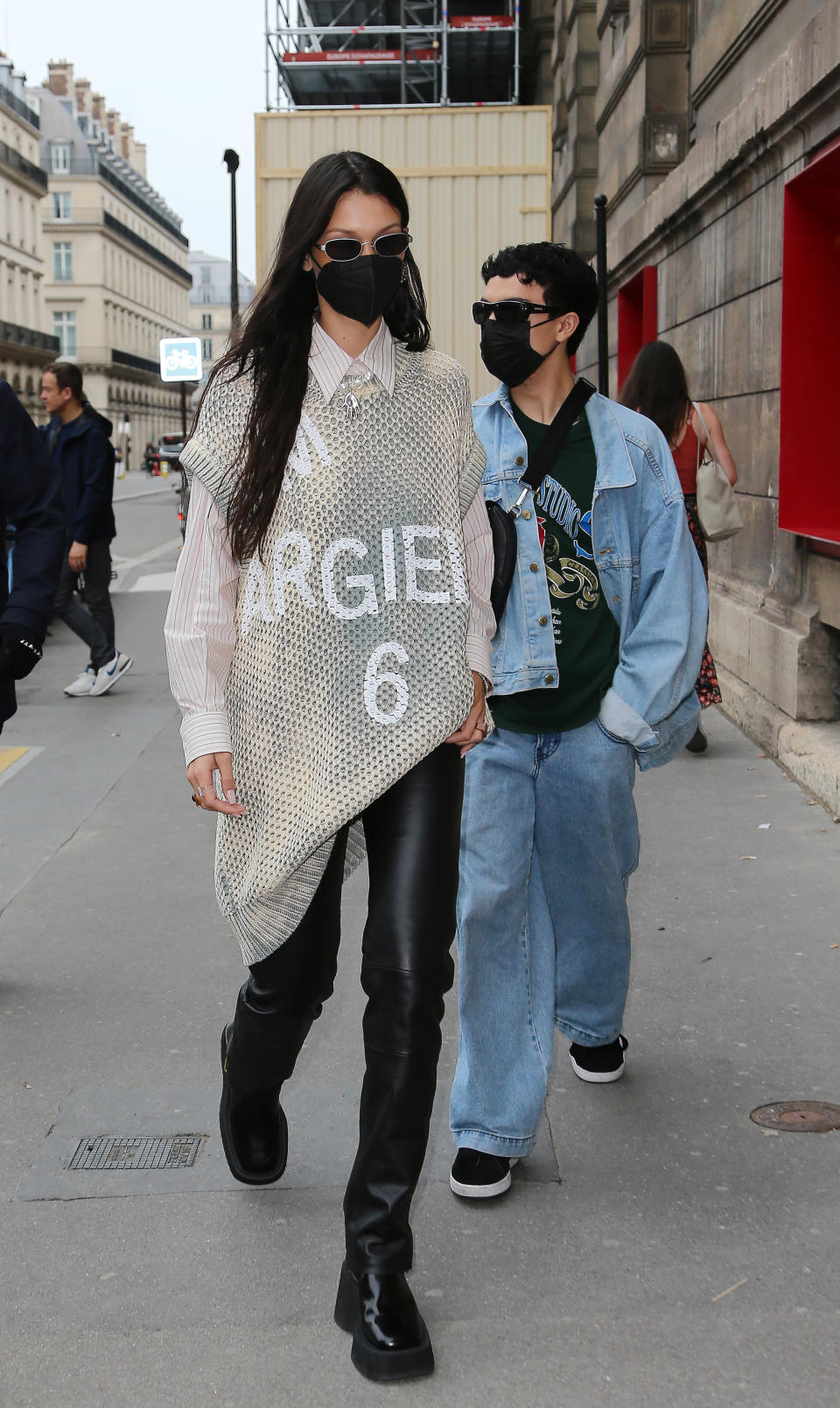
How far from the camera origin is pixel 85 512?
33.5 feet

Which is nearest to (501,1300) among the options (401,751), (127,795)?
(401,751)

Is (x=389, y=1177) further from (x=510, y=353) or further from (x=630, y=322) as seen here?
(x=630, y=322)

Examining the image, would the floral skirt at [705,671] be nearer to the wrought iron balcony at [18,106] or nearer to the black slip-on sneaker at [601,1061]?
the black slip-on sneaker at [601,1061]

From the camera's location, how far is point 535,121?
1508cm

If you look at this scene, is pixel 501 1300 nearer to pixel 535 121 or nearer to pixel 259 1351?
pixel 259 1351

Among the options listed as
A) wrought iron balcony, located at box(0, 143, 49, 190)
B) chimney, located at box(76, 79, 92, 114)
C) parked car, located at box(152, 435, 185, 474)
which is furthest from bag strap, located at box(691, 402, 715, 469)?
chimney, located at box(76, 79, 92, 114)

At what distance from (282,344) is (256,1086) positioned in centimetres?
140

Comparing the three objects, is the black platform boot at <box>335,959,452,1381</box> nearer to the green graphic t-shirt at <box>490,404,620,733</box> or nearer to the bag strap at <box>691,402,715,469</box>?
the green graphic t-shirt at <box>490,404,620,733</box>

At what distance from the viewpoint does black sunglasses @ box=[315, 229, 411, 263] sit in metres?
2.75

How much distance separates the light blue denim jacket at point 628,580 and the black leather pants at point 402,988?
1.81 ft

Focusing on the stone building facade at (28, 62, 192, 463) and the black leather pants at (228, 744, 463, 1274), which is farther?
the stone building facade at (28, 62, 192, 463)

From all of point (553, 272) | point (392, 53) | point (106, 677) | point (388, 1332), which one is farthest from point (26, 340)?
point (388, 1332)

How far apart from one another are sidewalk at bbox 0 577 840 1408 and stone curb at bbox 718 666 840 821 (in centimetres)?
106

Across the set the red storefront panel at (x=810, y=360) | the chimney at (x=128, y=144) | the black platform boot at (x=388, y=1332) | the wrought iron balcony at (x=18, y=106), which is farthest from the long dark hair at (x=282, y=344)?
the chimney at (x=128, y=144)
